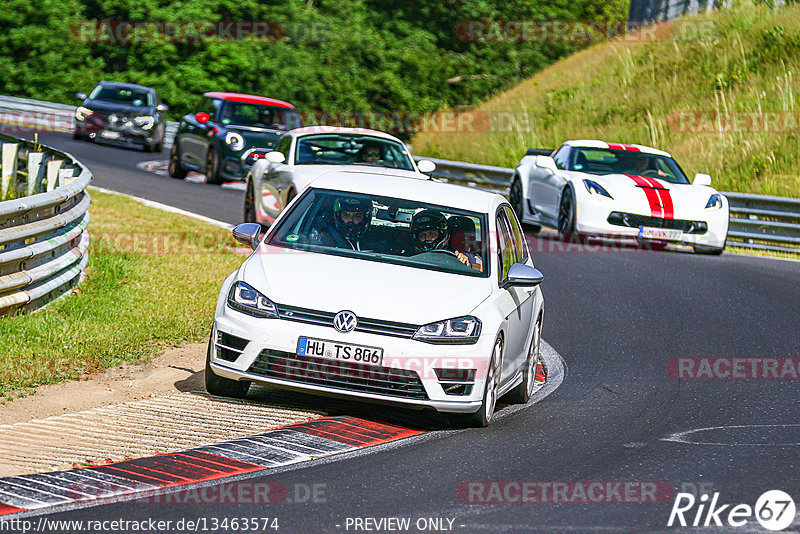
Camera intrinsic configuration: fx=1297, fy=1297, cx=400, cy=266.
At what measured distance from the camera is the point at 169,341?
10.2 meters

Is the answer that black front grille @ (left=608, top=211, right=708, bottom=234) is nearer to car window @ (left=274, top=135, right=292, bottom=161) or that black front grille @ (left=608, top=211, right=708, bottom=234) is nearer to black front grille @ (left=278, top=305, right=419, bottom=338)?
car window @ (left=274, top=135, right=292, bottom=161)

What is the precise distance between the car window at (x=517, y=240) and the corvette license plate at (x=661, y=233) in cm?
813

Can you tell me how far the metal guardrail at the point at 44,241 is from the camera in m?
9.88

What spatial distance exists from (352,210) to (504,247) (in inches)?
42.1

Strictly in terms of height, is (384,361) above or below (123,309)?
above

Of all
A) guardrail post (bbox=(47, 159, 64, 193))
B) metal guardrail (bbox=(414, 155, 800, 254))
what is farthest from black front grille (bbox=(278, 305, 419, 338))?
metal guardrail (bbox=(414, 155, 800, 254))

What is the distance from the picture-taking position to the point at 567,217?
1814cm

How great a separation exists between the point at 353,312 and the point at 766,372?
4.16 meters

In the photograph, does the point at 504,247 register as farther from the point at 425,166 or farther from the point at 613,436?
the point at 425,166

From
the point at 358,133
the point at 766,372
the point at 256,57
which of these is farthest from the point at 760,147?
the point at 256,57

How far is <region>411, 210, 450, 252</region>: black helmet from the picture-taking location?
8.51m

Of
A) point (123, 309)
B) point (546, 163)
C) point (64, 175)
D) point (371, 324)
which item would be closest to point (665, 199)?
point (546, 163)

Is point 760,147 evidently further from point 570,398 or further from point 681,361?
point 570,398

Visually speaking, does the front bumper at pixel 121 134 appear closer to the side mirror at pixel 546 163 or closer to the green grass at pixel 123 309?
the green grass at pixel 123 309
